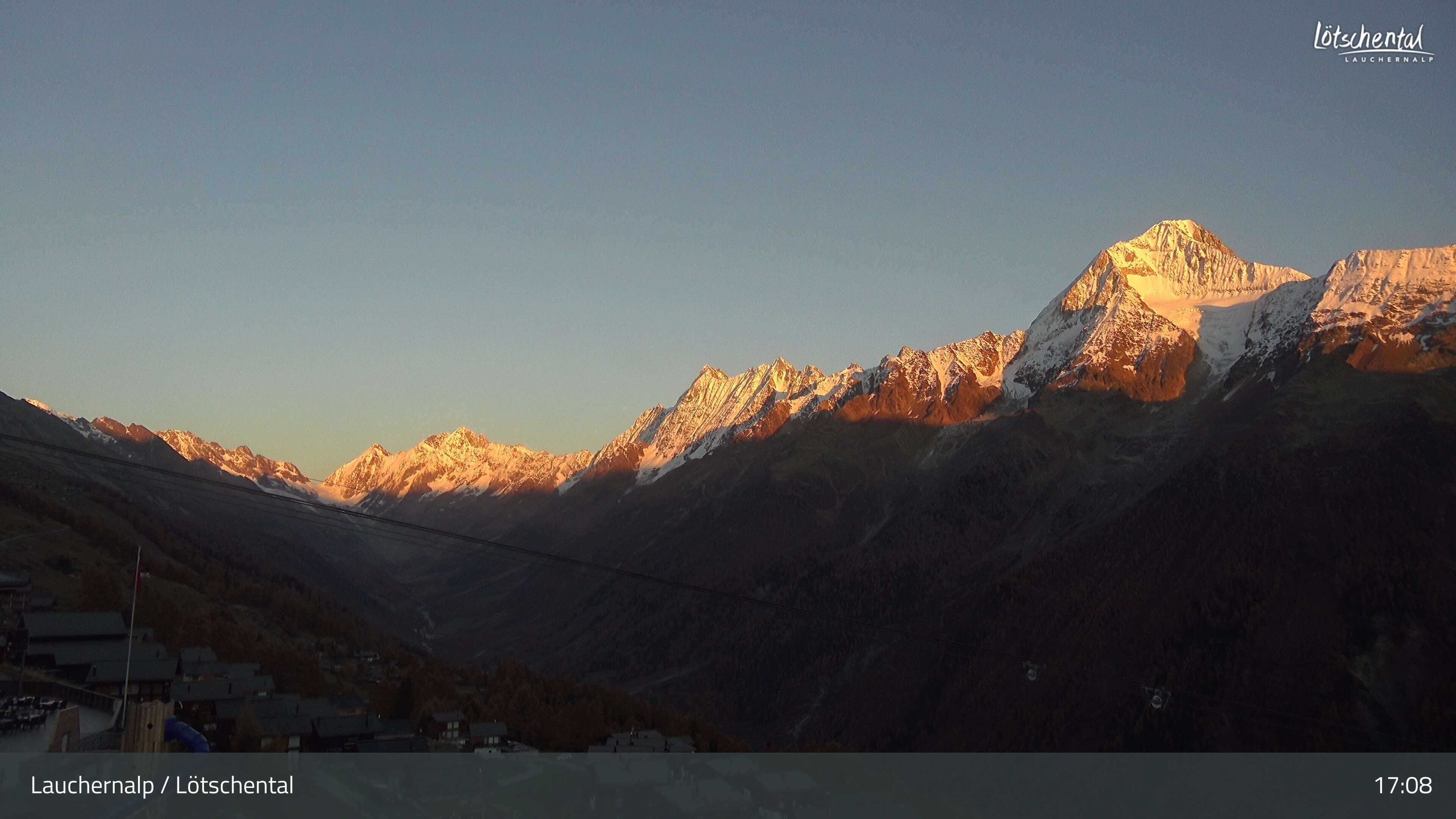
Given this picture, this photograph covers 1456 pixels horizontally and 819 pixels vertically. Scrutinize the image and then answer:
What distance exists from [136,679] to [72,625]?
541 inches

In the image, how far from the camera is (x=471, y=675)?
12625 cm

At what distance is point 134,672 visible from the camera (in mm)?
66688

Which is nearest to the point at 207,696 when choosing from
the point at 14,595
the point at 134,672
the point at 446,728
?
the point at 134,672

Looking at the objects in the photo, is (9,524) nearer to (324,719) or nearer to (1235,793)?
(324,719)

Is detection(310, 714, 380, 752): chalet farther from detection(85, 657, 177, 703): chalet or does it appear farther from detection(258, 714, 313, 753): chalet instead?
detection(85, 657, 177, 703): chalet

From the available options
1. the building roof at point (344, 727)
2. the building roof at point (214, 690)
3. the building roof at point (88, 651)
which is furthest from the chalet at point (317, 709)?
the building roof at point (88, 651)

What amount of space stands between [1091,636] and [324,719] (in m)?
123

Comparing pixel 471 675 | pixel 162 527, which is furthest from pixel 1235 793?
pixel 162 527

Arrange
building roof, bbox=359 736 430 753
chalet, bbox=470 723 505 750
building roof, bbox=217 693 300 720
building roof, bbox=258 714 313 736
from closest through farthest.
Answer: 1. building roof, bbox=258 714 313 736
2. building roof, bbox=359 736 430 753
3. building roof, bbox=217 693 300 720
4. chalet, bbox=470 723 505 750

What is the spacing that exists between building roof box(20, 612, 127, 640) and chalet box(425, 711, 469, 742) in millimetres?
21868

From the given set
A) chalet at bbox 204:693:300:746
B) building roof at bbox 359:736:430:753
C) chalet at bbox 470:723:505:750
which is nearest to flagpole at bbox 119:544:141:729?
chalet at bbox 204:693:300:746

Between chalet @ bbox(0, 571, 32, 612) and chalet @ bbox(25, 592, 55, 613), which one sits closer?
chalet @ bbox(0, 571, 32, 612)

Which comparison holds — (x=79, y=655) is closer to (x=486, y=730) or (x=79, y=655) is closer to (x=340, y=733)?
(x=340, y=733)

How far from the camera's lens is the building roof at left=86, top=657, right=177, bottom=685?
2635 inches
